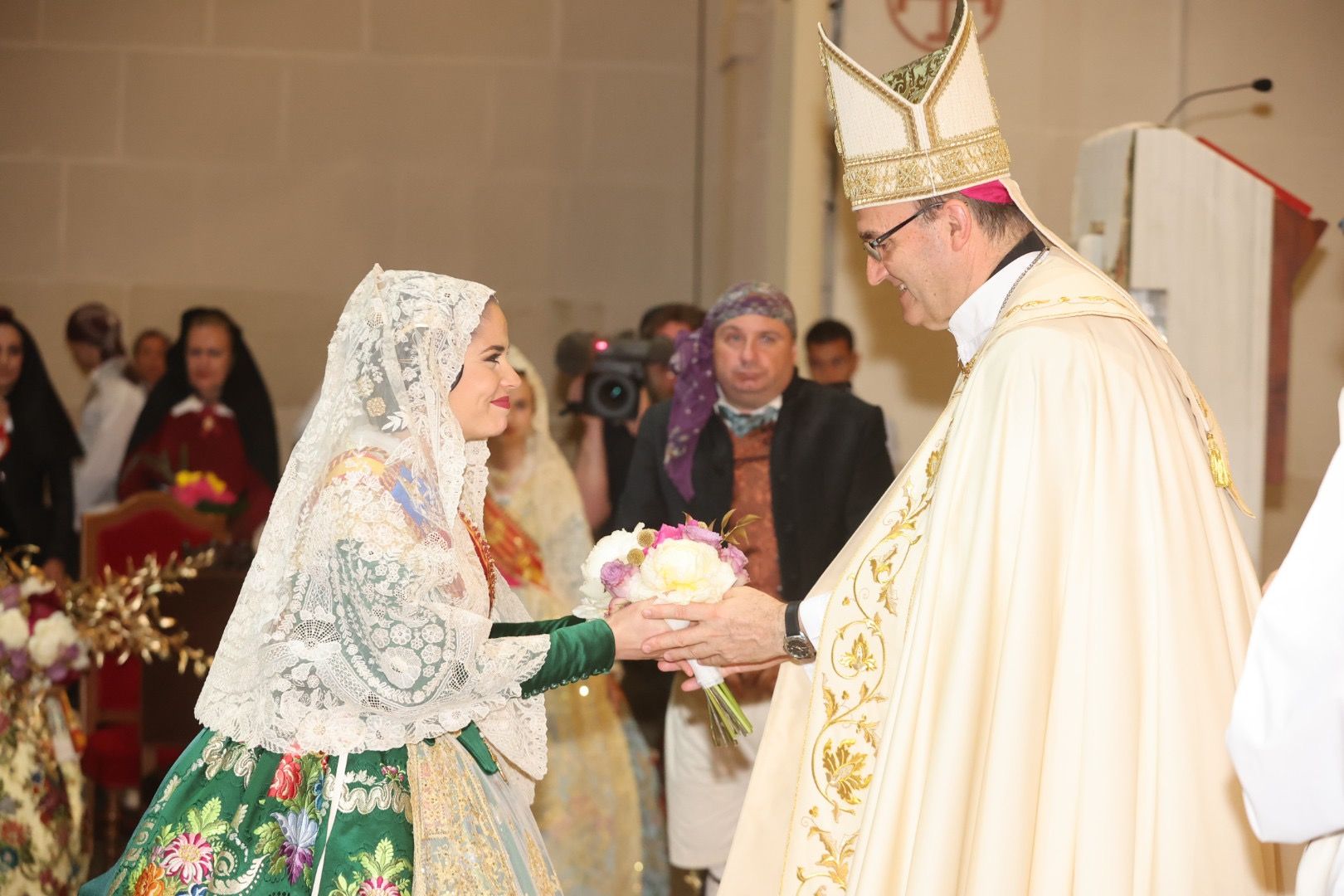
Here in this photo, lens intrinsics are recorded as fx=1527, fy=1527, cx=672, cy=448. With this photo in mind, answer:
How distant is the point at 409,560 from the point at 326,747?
34cm

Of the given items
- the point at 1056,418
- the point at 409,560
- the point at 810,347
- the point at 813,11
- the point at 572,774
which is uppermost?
the point at 813,11

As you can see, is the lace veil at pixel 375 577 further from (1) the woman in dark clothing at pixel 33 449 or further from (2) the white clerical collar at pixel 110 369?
(2) the white clerical collar at pixel 110 369

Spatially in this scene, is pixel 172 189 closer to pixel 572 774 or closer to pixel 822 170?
pixel 822 170

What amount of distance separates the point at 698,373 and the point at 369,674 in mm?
2225

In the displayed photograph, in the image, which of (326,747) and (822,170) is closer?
(326,747)

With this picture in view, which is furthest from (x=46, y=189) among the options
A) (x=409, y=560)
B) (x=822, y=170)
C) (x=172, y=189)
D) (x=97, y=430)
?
(x=409, y=560)

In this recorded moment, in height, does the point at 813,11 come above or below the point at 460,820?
above

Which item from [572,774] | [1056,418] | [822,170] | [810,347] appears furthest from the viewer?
[822,170]

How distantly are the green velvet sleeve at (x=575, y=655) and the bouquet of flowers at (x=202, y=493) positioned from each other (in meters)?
3.80

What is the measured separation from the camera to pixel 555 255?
855cm

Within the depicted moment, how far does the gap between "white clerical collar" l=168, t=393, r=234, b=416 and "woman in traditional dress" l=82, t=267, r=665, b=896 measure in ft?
14.9

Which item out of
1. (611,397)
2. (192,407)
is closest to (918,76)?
(611,397)

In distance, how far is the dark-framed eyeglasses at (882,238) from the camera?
8.66ft

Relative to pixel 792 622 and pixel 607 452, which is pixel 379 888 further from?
pixel 607 452
